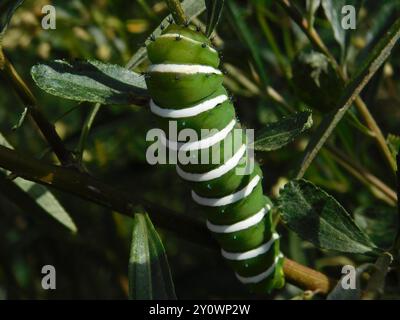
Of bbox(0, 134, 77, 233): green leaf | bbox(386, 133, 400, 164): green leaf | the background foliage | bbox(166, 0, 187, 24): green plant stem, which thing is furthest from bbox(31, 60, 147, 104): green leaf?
bbox(386, 133, 400, 164): green leaf

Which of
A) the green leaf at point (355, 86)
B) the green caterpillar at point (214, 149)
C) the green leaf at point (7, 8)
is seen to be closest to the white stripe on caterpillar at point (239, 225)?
the green caterpillar at point (214, 149)

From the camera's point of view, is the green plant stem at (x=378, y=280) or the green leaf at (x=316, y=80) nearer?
the green plant stem at (x=378, y=280)

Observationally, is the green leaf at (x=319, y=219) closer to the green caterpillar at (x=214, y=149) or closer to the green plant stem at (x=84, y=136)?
the green caterpillar at (x=214, y=149)

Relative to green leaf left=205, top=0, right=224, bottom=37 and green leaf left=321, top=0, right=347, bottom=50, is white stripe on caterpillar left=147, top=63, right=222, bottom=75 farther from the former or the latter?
green leaf left=321, top=0, right=347, bottom=50

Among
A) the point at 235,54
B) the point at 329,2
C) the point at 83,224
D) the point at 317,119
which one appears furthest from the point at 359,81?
the point at 83,224

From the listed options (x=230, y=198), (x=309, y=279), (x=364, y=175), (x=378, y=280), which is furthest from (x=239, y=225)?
(x=364, y=175)

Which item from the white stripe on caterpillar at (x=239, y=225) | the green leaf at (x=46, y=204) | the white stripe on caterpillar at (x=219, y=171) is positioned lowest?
the white stripe on caterpillar at (x=239, y=225)
